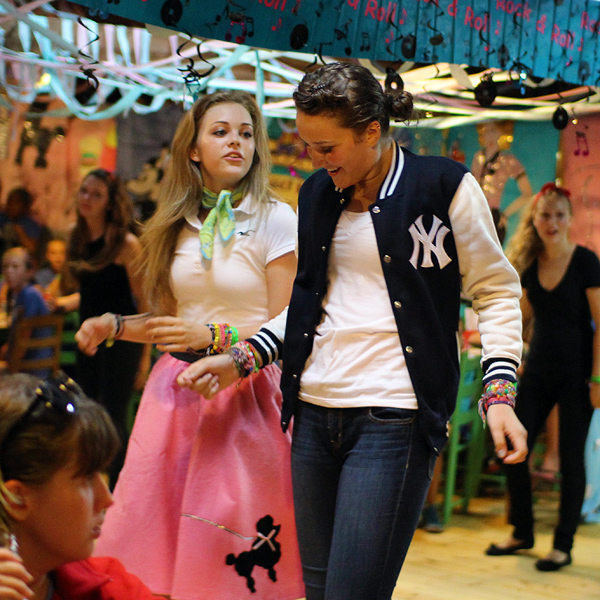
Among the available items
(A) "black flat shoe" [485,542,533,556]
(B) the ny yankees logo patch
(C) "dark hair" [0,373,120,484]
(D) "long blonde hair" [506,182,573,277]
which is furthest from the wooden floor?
(C) "dark hair" [0,373,120,484]

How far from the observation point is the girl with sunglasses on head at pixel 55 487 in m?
1.08

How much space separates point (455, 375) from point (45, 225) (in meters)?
4.83

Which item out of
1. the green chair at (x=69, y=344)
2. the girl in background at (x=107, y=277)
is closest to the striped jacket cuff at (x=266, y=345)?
the girl in background at (x=107, y=277)

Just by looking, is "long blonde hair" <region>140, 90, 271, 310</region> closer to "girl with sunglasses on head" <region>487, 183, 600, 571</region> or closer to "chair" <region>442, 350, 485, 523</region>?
"girl with sunglasses on head" <region>487, 183, 600, 571</region>

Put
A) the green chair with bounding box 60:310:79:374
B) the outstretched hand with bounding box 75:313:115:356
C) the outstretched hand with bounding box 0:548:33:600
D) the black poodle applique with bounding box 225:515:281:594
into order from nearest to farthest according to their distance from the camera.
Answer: the outstretched hand with bounding box 0:548:33:600
the black poodle applique with bounding box 225:515:281:594
the outstretched hand with bounding box 75:313:115:356
the green chair with bounding box 60:310:79:374

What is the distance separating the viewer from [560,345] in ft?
11.2

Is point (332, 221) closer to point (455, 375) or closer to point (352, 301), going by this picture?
point (352, 301)

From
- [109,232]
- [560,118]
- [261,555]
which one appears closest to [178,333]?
[261,555]

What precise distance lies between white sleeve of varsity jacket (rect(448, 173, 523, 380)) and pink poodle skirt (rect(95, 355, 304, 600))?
73 cm

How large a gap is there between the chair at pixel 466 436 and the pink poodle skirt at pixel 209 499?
209 centimetres

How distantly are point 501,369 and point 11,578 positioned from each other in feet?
3.20

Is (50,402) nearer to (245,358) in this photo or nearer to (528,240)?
(245,358)

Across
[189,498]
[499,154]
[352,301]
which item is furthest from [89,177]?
[352,301]

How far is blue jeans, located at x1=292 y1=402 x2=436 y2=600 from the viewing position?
5.02 feet
